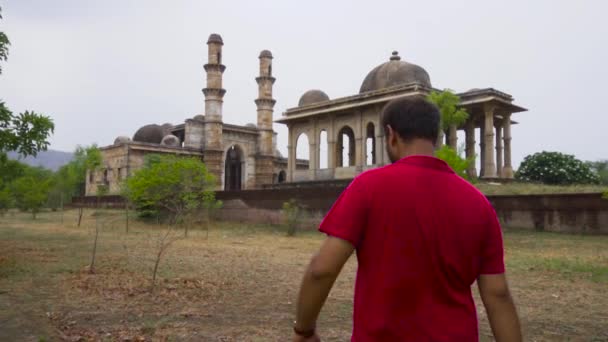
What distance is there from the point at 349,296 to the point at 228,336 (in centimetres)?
238

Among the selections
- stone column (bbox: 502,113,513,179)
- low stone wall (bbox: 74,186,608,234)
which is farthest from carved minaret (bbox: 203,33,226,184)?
stone column (bbox: 502,113,513,179)

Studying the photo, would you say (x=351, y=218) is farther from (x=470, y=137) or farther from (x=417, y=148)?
(x=470, y=137)

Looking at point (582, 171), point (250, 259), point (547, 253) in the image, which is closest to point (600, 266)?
point (547, 253)

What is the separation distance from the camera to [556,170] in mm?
25312

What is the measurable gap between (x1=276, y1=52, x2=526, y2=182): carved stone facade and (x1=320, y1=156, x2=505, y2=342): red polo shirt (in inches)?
769

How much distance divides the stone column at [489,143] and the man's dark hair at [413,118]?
2135 cm

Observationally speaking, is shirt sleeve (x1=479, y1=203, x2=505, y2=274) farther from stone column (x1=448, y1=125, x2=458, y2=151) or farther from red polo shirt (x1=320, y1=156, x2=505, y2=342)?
stone column (x1=448, y1=125, x2=458, y2=151)

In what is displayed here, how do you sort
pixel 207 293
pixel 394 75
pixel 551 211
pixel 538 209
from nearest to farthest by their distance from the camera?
pixel 207 293 → pixel 551 211 → pixel 538 209 → pixel 394 75

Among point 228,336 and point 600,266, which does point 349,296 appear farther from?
point 600,266

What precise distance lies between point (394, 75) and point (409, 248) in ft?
76.6

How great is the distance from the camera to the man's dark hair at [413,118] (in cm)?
192

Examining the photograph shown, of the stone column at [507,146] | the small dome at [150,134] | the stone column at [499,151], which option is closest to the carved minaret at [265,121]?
the small dome at [150,134]

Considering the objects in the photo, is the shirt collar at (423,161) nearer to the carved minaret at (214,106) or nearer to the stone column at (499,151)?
the stone column at (499,151)

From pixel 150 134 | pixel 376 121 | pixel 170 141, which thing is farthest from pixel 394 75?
pixel 150 134
